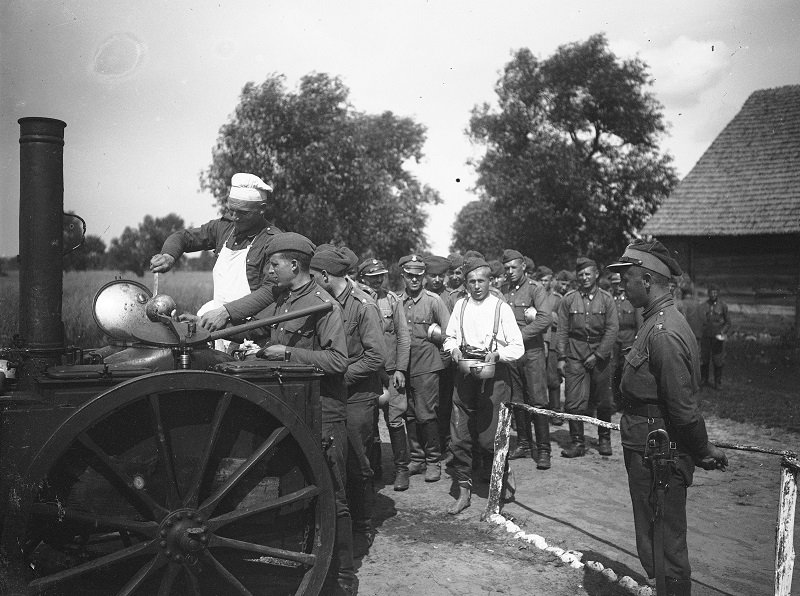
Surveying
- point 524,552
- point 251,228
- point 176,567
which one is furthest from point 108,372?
point 524,552

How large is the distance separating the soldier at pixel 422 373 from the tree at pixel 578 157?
23.6m

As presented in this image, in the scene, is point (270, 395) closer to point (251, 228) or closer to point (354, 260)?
point (251, 228)

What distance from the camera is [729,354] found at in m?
17.5

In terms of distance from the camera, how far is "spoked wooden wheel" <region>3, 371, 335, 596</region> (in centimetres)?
288

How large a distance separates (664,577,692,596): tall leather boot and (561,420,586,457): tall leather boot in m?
4.54

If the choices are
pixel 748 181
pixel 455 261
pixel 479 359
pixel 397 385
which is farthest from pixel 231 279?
pixel 748 181

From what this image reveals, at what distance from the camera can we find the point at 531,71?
31531 millimetres

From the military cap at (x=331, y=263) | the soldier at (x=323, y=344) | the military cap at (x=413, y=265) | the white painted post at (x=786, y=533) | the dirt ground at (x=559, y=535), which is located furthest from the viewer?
the military cap at (x=413, y=265)

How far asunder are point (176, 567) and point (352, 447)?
6.67 ft

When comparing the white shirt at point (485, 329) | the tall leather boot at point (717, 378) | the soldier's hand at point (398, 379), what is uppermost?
the white shirt at point (485, 329)

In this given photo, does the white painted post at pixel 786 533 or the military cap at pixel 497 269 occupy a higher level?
the military cap at pixel 497 269

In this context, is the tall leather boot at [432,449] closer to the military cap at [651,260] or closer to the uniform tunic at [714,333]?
the military cap at [651,260]

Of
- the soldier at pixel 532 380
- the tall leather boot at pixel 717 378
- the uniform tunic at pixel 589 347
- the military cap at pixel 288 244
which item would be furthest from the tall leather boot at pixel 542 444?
the tall leather boot at pixel 717 378

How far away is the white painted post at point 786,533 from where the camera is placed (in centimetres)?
373
